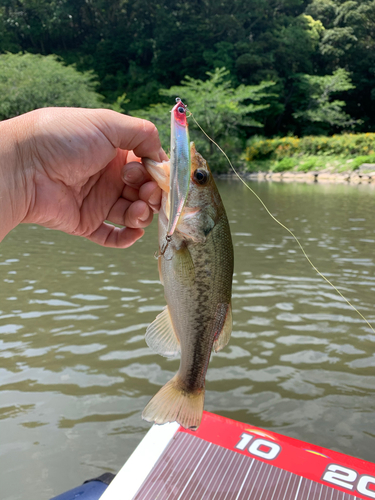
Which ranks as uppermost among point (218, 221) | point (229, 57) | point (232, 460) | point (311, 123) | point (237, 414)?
point (229, 57)

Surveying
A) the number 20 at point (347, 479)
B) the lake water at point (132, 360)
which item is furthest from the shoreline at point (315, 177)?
the number 20 at point (347, 479)

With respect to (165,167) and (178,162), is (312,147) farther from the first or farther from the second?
(178,162)

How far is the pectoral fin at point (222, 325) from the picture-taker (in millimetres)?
1785

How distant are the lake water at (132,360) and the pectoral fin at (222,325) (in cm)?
198

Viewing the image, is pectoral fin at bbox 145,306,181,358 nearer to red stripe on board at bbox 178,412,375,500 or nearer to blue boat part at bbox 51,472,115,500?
red stripe on board at bbox 178,412,375,500

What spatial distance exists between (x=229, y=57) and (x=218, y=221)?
46.8m

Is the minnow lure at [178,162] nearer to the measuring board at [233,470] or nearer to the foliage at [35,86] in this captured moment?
the measuring board at [233,470]

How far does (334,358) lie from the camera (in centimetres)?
492

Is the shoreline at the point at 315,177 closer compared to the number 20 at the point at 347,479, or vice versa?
the number 20 at the point at 347,479

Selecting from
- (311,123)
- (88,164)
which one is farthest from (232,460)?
(311,123)

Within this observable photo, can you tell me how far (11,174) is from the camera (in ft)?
6.20

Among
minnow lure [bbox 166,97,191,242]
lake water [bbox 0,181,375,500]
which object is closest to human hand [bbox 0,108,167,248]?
minnow lure [bbox 166,97,191,242]

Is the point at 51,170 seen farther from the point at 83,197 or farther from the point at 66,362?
the point at 66,362

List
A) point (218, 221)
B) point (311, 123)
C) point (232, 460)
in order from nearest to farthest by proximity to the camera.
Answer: point (218, 221) → point (232, 460) → point (311, 123)
